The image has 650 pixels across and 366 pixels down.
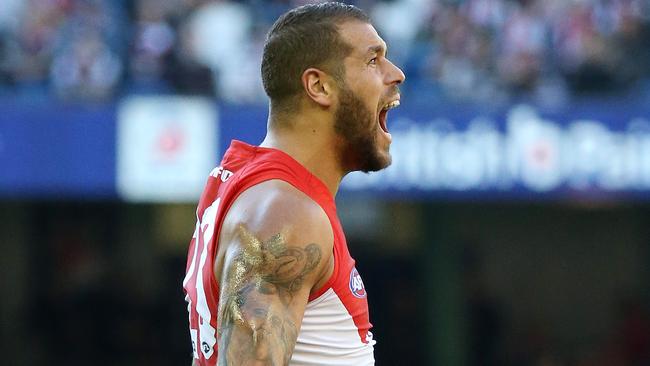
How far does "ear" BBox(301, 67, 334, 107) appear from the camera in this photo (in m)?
2.95

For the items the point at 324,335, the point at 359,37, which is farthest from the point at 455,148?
the point at 324,335

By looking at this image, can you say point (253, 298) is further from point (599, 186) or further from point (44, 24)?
point (44, 24)

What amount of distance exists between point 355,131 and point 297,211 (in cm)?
38

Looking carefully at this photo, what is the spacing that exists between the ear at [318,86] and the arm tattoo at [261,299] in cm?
43

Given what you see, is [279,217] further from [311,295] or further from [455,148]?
[455,148]

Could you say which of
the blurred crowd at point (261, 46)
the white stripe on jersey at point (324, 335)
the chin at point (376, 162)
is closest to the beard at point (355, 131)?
the chin at point (376, 162)

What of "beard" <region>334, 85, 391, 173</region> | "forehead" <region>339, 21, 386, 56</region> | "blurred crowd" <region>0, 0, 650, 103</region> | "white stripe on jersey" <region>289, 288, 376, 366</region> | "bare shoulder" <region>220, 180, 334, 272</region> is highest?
"blurred crowd" <region>0, 0, 650, 103</region>

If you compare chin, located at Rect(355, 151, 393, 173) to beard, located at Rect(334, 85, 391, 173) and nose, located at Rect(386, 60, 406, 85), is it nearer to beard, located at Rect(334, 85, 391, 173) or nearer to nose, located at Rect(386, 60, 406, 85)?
beard, located at Rect(334, 85, 391, 173)

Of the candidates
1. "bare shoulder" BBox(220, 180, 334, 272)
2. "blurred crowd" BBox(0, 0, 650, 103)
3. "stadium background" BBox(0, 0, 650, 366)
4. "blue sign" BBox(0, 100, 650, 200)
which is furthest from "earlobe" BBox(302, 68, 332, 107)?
"blurred crowd" BBox(0, 0, 650, 103)

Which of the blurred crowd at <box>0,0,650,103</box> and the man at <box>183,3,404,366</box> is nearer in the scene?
the man at <box>183,3,404,366</box>

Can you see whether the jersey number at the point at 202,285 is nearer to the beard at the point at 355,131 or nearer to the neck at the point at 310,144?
the neck at the point at 310,144

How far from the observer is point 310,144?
2988 millimetres

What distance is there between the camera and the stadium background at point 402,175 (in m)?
9.25

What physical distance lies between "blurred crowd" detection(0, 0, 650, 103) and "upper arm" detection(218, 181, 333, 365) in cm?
679
